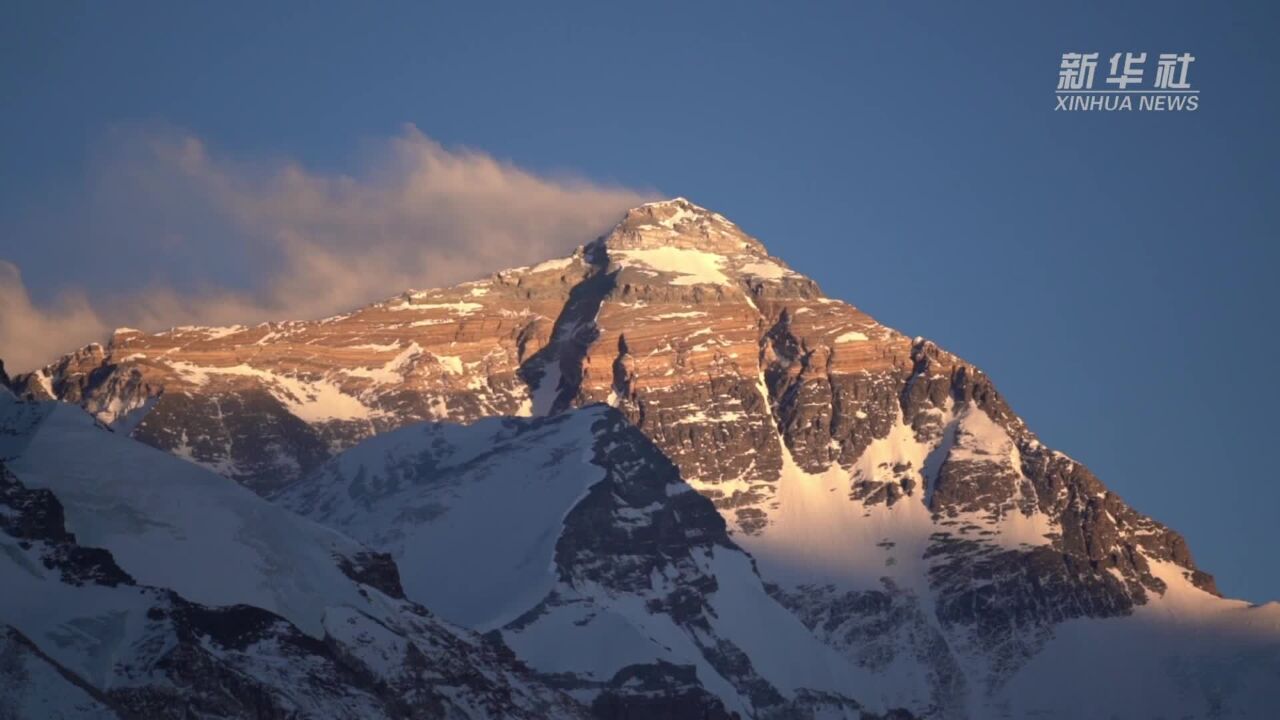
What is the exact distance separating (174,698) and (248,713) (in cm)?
603

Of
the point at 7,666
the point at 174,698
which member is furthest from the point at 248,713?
the point at 7,666

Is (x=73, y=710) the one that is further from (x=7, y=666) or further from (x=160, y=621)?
(x=160, y=621)

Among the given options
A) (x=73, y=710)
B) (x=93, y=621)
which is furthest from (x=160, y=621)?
(x=73, y=710)

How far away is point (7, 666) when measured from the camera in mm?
181125

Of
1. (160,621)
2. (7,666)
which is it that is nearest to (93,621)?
(160,621)

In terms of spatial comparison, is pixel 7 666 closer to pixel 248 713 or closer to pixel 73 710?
pixel 73 710

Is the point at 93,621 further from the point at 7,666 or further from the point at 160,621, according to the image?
the point at 7,666

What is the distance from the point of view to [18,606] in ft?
643

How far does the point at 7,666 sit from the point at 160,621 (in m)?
18.9

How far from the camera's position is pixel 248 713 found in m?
196

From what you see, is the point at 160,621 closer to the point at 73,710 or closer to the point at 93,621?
the point at 93,621

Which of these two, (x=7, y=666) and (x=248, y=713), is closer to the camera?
(x=7, y=666)

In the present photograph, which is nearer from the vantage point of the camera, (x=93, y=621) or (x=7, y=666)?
(x=7, y=666)

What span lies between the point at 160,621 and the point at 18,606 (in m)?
8.87
